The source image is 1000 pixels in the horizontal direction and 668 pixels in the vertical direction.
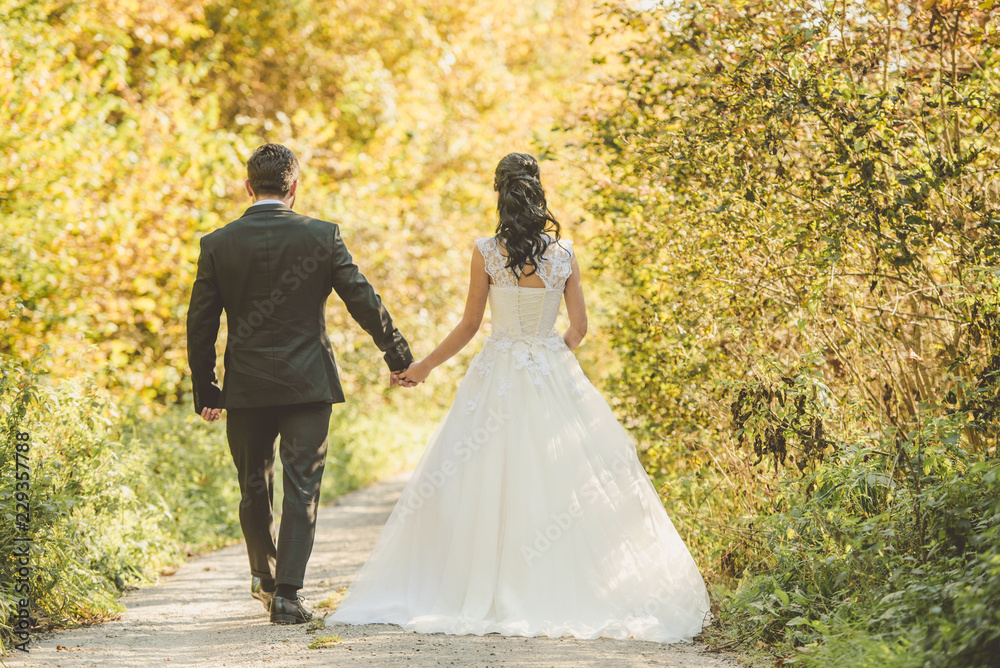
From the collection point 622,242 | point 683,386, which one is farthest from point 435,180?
point 683,386

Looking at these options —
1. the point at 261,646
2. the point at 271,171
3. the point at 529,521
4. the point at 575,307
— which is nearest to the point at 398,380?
the point at 575,307

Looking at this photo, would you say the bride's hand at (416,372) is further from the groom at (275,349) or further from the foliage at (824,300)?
the foliage at (824,300)

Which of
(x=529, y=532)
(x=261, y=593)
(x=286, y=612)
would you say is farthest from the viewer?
(x=261, y=593)

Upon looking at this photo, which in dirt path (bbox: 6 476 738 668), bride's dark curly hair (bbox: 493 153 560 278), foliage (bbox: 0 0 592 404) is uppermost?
foliage (bbox: 0 0 592 404)

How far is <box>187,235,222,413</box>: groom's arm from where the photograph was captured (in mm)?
4445

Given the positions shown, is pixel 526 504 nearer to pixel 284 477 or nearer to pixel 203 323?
pixel 284 477

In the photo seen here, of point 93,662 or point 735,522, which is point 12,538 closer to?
point 93,662

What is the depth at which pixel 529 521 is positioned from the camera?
4.25 meters

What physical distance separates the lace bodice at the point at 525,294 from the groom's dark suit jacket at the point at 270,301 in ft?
2.41

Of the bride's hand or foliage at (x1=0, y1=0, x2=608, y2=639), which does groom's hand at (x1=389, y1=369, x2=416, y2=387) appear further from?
foliage at (x1=0, y1=0, x2=608, y2=639)

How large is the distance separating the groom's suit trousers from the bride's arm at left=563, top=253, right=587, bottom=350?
135 centimetres

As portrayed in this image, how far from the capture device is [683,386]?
211 inches

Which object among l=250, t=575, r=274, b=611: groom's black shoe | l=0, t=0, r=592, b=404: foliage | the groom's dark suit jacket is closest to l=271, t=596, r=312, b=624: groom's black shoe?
l=250, t=575, r=274, b=611: groom's black shoe

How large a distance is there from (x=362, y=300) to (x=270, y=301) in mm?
452
